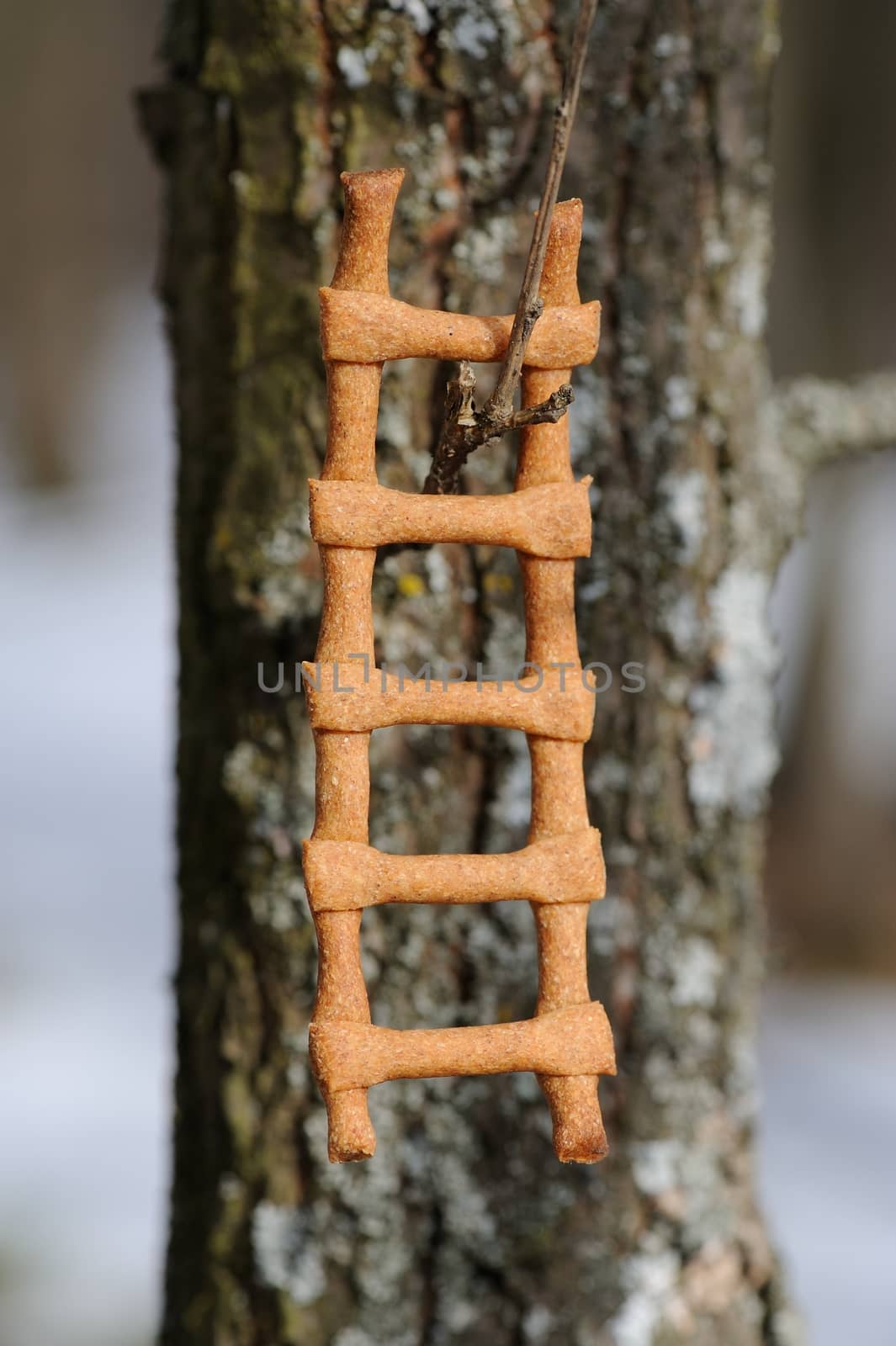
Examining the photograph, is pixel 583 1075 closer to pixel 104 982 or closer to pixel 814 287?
pixel 104 982

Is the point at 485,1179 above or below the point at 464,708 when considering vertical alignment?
below

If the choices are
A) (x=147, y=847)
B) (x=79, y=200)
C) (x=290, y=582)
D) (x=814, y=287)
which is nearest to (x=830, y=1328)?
(x=290, y=582)

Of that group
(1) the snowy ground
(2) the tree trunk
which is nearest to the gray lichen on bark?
(2) the tree trunk

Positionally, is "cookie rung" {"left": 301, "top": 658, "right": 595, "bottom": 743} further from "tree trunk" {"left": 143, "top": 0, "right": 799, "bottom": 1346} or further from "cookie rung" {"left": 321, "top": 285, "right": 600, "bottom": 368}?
"tree trunk" {"left": 143, "top": 0, "right": 799, "bottom": 1346}

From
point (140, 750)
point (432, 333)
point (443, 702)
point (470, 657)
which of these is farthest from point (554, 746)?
point (140, 750)

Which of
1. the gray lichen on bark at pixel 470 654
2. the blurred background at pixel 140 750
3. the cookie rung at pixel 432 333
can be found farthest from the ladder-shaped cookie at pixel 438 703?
the blurred background at pixel 140 750

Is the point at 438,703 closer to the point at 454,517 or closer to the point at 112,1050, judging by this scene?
the point at 454,517

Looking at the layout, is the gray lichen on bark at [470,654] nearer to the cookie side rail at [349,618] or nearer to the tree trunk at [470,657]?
the tree trunk at [470,657]
